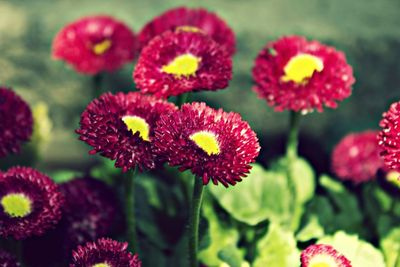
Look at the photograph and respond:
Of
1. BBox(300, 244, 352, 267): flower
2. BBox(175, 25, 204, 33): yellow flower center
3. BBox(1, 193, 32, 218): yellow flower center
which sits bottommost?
BBox(300, 244, 352, 267): flower

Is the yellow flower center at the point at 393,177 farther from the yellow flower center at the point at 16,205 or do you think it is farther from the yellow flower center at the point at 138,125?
the yellow flower center at the point at 16,205

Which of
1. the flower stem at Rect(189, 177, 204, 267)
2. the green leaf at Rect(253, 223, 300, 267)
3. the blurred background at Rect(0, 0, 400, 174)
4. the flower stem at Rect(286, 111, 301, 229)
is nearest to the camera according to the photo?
the flower stem at Rect(189, 177, 204, 267)

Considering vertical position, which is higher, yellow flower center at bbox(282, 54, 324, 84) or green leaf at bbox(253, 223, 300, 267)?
yellow flower center at bbox(282, 54, 324, 84)

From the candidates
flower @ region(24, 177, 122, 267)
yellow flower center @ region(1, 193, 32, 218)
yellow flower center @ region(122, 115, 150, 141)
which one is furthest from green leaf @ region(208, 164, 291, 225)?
yellow flower center @ region(1, 193, 32, 218)

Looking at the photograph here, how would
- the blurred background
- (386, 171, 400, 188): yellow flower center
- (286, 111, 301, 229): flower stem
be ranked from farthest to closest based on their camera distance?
the blurred background → (386, 171, 400, 188): yellow flower center → (286, 111, 301, 229): flower stem

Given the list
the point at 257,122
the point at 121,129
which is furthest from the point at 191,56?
the point at 257,122

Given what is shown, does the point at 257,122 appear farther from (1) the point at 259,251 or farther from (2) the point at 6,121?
(2) the point at 6,121

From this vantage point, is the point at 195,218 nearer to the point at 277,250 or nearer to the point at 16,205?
the point at 277,250

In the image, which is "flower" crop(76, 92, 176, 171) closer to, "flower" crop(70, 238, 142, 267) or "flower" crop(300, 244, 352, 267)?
"flower" crop(70, 238, 142, 267)

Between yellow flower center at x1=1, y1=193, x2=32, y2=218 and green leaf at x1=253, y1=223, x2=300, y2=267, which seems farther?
green leaf at x1=253, y1=223, x2=300, y2=267
